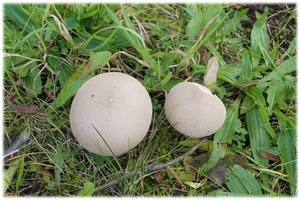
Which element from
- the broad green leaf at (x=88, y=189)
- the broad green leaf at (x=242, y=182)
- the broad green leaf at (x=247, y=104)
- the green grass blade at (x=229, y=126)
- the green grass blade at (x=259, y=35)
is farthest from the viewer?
the green grass blade at (x=259, y=35)

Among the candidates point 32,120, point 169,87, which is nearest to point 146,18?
point 169,87

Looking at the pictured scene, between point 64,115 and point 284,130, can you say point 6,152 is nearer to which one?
point 64,115

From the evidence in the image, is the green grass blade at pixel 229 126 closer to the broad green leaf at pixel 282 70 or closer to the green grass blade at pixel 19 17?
the broad green leaf at pixel 282 70

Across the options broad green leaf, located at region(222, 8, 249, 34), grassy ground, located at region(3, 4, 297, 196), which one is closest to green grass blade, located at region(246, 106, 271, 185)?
grassy ground, located at region(3, 4, 297, 196)

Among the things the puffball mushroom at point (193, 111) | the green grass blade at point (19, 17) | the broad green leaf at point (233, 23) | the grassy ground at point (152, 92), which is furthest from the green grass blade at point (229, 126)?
the green grass blade at point (19, 17)

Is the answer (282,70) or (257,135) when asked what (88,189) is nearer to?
(257,135)

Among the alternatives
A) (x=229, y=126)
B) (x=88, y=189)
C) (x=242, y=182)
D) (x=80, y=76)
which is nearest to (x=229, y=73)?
(x=229, y=126)

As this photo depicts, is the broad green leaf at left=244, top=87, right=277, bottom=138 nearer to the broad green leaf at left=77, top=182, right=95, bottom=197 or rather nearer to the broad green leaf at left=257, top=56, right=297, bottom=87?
→ the broad green leaf at left=257, top=56, right=297, bottom=87
